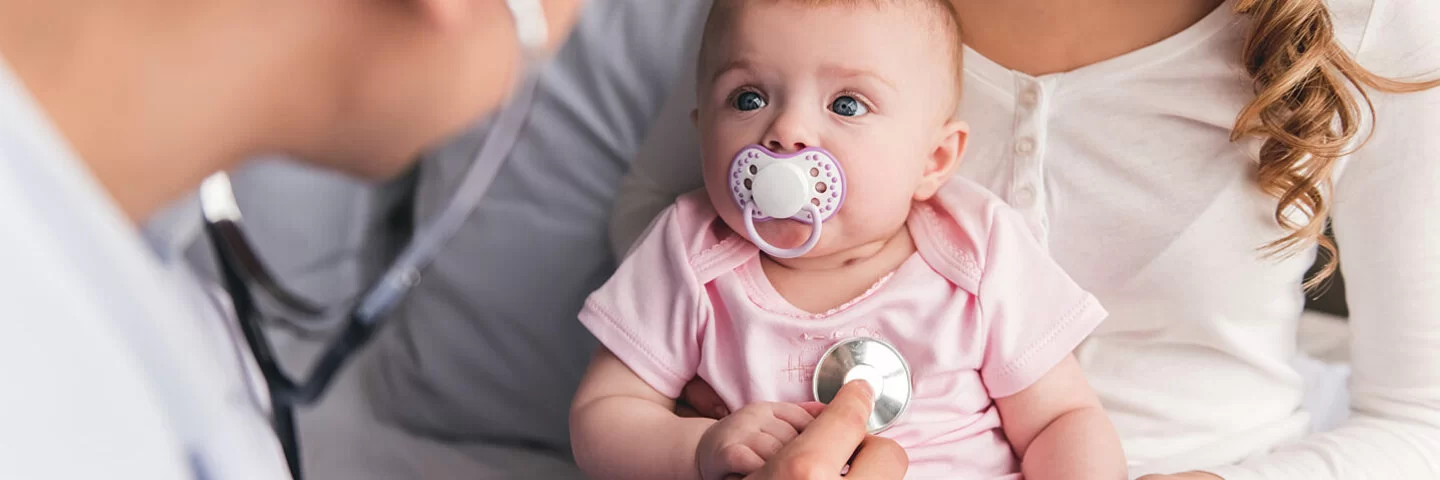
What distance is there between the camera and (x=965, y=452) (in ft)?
2.95

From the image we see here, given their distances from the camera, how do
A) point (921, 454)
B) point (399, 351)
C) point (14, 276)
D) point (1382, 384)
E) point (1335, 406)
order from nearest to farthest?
point (14, 276) → point (921, 454) → point (1382, 384) → point (1335, 406) → point (399, 351)

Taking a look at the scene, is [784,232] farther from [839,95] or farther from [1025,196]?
→ [1025,196]

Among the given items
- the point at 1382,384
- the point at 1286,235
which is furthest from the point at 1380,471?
the point at 1286,235

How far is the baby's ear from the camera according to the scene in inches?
37.1

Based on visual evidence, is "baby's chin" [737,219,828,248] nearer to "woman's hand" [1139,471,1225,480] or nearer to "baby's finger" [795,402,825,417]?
"baby's finger" [795,402,825,417]

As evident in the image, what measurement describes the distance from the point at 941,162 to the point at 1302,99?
0.95 ft

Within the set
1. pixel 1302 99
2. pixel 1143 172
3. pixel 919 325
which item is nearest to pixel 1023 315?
pixel 919 325

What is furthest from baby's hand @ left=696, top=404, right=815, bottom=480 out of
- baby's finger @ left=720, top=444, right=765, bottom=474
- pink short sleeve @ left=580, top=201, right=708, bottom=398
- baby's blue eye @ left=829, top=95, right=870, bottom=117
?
baby's blue eye @ left=829, top=95, right=870, bottom=117

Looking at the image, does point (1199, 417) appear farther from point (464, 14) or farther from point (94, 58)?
point (94, 58)

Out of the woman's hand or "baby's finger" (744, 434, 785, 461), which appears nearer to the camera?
"baby's finger" (744, 434, 785, 461)

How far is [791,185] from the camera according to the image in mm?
834

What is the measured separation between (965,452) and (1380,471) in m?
0.37

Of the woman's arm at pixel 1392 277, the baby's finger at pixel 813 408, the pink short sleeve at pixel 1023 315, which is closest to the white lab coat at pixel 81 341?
the baby's finger at pixel 813 408

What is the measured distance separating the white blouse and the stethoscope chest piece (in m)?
0.21
